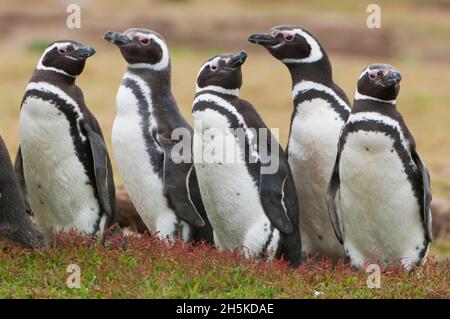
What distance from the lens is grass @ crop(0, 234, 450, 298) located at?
643 cm

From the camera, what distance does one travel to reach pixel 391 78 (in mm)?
7520

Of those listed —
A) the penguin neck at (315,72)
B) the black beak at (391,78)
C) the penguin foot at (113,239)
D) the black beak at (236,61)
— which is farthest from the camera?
the penguin neck at (315,72)

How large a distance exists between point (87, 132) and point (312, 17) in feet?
76.6

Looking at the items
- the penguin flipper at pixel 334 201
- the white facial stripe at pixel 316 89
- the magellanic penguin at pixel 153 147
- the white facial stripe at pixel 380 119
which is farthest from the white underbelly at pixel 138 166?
the white facial stripe at pixel 380 119

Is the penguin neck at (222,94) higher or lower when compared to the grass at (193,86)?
higher

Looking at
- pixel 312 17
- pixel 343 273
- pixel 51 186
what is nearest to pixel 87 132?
pixel 51 186

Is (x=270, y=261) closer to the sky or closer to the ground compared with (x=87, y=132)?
closer to the ground

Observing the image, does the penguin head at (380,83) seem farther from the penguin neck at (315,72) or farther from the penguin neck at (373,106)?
the penguin neck at (315,72)

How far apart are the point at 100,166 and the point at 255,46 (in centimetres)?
2232

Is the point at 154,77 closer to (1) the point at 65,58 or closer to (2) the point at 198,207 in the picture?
(1) the point at 65,58

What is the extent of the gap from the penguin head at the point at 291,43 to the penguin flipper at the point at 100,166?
151 centimetres

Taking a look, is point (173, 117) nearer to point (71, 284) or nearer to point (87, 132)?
point (87, 132)

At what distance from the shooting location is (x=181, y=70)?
76.2 feet

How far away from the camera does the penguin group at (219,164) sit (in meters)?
7.60
